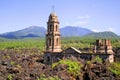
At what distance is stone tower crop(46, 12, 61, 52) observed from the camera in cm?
7438

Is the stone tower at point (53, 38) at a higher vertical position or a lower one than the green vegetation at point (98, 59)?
higher

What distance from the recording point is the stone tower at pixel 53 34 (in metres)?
74.4

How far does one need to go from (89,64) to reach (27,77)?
50.7ft

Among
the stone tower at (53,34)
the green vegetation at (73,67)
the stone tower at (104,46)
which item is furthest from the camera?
the stone tower at (53,34)

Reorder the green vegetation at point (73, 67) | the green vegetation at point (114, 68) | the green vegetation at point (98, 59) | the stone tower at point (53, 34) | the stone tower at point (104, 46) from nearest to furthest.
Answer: the green vegetation at point (73, 67) < the green vegetation at point (114, 68) < the green vegetation at point (98, 59) < the stone tower at point (104, 46) < the stone tower at point (53, 34)

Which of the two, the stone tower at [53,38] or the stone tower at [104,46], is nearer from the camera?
the stone tower at [104,46]

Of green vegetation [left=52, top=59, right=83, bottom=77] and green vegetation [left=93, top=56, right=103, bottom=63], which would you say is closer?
green vegetation [left=52, top=59, right=83, bottom=77]

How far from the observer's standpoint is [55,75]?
167 ft

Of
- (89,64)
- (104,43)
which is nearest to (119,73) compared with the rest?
(89,64)

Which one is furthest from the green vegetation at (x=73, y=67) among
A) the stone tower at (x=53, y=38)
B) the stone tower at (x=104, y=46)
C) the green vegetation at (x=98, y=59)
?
the stone tower at (x=53, y=38)

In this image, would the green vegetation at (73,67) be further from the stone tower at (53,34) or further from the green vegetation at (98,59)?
the stone tower at (53,34)

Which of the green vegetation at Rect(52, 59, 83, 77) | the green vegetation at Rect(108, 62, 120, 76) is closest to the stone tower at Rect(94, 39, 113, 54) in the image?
the green vegetation at Rect(108, 62, 120, 76)

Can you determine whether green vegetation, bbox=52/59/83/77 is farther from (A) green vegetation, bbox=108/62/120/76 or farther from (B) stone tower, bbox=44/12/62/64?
(B) stone tower, bbox=44/12/62/64

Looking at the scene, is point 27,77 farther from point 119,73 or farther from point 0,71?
point 119,73
